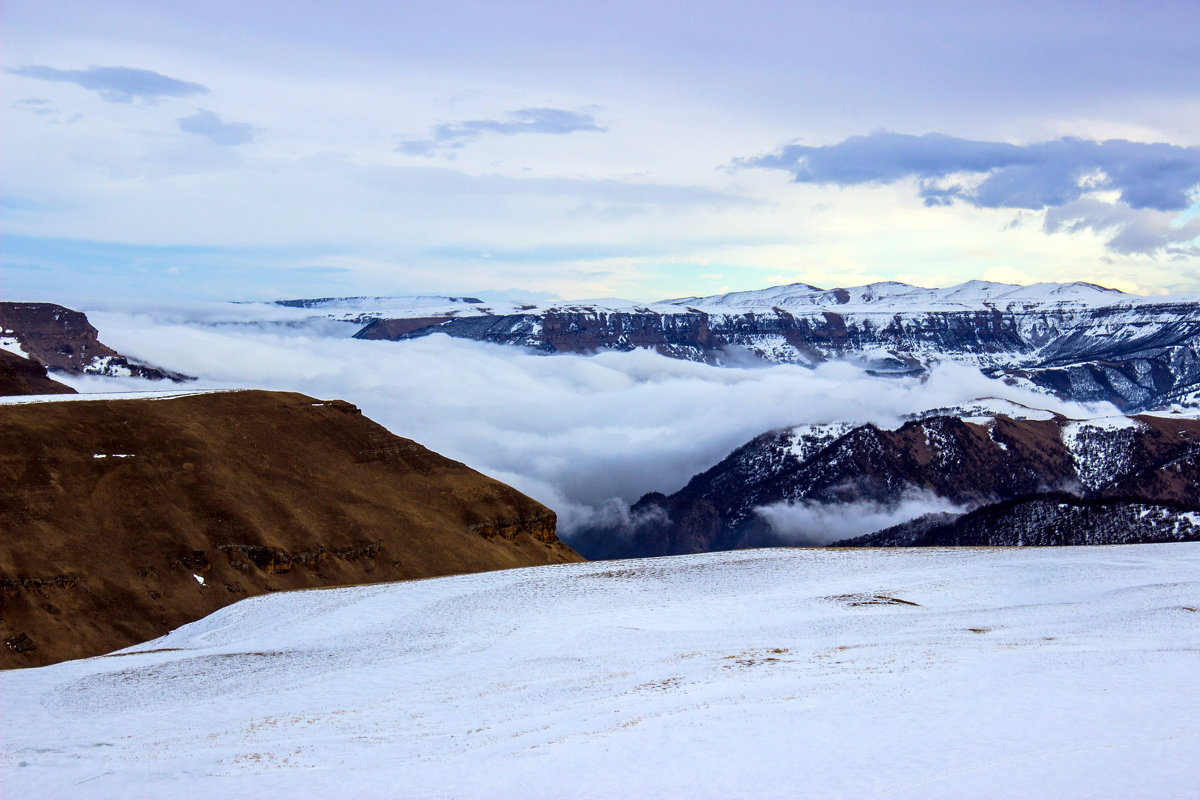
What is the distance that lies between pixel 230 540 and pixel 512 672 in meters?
32.0

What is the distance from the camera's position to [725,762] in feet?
69.1

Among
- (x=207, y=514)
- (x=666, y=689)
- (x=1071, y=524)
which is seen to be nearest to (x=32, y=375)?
(x=207, y=514)

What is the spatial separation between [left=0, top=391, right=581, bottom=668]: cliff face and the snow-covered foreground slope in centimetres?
643

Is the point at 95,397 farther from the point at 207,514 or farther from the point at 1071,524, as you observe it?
the point at 1071,524

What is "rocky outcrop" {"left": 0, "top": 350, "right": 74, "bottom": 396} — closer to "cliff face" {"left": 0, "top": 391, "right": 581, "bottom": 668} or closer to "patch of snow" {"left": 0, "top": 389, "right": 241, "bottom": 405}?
"patch of snow" {"left": 0, "top": 389, "right": 241, "bottom": 405}

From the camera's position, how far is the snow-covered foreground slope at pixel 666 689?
20.5 meters

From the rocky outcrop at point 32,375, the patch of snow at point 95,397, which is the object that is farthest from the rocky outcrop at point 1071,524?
the rocky outcrop at point 32,375

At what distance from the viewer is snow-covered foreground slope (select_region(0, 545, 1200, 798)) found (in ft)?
67.3

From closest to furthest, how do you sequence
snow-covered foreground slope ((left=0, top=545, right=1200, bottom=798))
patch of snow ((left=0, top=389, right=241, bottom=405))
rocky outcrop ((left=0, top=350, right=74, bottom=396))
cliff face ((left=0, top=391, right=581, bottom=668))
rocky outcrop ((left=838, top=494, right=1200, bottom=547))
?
snow-covered foreground slope ((left=0, top=545, right=1200, bottom=798)) → cliff face ((left=0, top=391, right=581, bottom=668)) → patch of snow ((left=0, top=389, right=241, bottom=405)) → rocky outcrop ((left=0, top=350, right=74, bottom=396)) → rocky outcrop ((left=838, top=494, right=1200, bottom=547))

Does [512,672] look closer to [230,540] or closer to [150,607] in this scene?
[150,607]

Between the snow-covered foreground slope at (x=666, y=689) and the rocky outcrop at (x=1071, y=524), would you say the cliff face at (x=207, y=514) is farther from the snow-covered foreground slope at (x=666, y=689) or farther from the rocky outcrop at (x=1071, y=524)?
the rocky outcrop at (x=1071, y=524)

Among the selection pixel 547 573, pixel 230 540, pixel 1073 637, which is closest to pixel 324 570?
pixel 230 540

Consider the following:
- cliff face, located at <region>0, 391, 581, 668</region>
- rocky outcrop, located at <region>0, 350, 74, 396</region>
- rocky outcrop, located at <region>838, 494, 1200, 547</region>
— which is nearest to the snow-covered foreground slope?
cliff face, located at <region>0, 391, 581, 668</region>

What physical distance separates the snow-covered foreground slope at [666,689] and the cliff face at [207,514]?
6.43 meters
